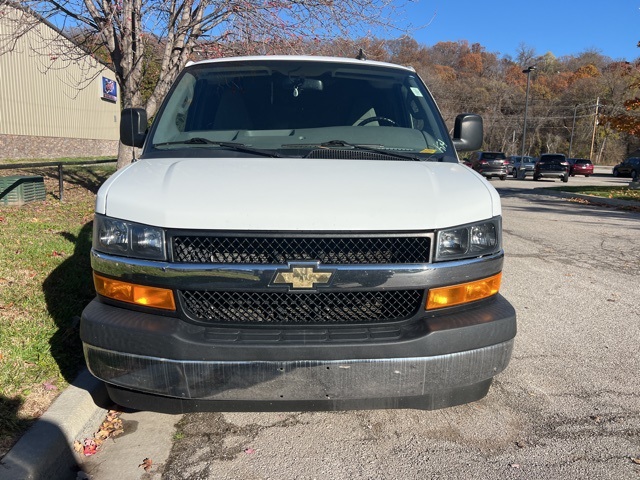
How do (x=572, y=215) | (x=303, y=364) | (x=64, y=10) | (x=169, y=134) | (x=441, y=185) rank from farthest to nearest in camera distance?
(x=572, y=215) → (x=64, y=10) → (x=169, y=134) → (x=441, y=185) → (x=303, y=364)

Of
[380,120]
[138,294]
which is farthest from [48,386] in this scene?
[380,120]

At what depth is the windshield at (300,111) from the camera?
11.8 ft

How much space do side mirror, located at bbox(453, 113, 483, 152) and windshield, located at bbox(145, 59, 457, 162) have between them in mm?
327

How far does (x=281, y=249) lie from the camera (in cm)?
254

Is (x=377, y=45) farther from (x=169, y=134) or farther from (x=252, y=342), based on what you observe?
(x=252, y=342)

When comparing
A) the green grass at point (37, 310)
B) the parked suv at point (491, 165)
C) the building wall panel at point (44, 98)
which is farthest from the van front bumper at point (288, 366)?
the parked suv at point (491, 165)

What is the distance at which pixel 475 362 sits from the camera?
2586 mm

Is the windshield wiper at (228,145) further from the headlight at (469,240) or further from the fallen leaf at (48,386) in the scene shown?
the fallen leaf at (48,386)

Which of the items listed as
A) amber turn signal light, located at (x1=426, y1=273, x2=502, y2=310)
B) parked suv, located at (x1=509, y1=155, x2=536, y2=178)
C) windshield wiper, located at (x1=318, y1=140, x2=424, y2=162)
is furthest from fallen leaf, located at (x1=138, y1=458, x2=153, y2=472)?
parked suv, located at (x1=509, y1=155, x2=536, y2=178)

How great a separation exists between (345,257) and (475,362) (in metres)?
0.81

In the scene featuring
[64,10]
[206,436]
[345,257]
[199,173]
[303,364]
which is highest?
[64,10]

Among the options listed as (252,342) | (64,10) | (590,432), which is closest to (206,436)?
(252,342)

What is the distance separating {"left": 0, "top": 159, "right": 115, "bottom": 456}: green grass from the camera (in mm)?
3107

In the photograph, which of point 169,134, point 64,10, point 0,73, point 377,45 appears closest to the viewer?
point 169,134
